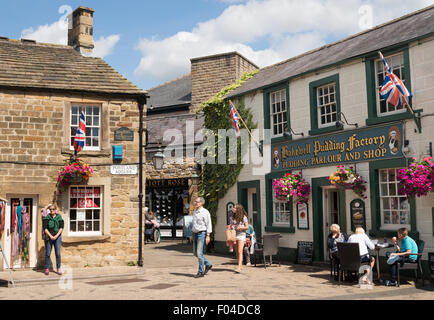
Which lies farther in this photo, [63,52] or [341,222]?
[63,52]

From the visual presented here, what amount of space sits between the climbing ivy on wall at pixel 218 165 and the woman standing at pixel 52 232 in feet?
22.4

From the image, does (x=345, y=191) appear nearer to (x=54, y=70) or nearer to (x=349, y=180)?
(x=349, y=180)

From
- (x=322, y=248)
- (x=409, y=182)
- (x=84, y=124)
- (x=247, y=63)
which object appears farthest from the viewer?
(x=247, y=63)

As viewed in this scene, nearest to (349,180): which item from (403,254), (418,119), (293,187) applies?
(293,187)

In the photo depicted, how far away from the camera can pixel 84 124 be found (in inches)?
514

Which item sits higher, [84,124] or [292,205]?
[84,124]

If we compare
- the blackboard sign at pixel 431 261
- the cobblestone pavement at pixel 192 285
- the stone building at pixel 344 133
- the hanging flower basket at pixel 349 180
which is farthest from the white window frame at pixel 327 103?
the blackboard sign at pixel 431 261

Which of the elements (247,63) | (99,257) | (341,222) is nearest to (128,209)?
(99,257)

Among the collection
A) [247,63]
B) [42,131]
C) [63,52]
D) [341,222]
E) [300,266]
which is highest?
[247,63]

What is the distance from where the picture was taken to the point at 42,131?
1330 centimetres

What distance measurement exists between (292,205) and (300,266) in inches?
77.9

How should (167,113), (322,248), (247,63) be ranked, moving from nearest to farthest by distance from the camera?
(322,248) → (247,63) → (167,113)

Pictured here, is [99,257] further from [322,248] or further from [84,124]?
[322,248]

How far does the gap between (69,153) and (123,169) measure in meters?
1.54
